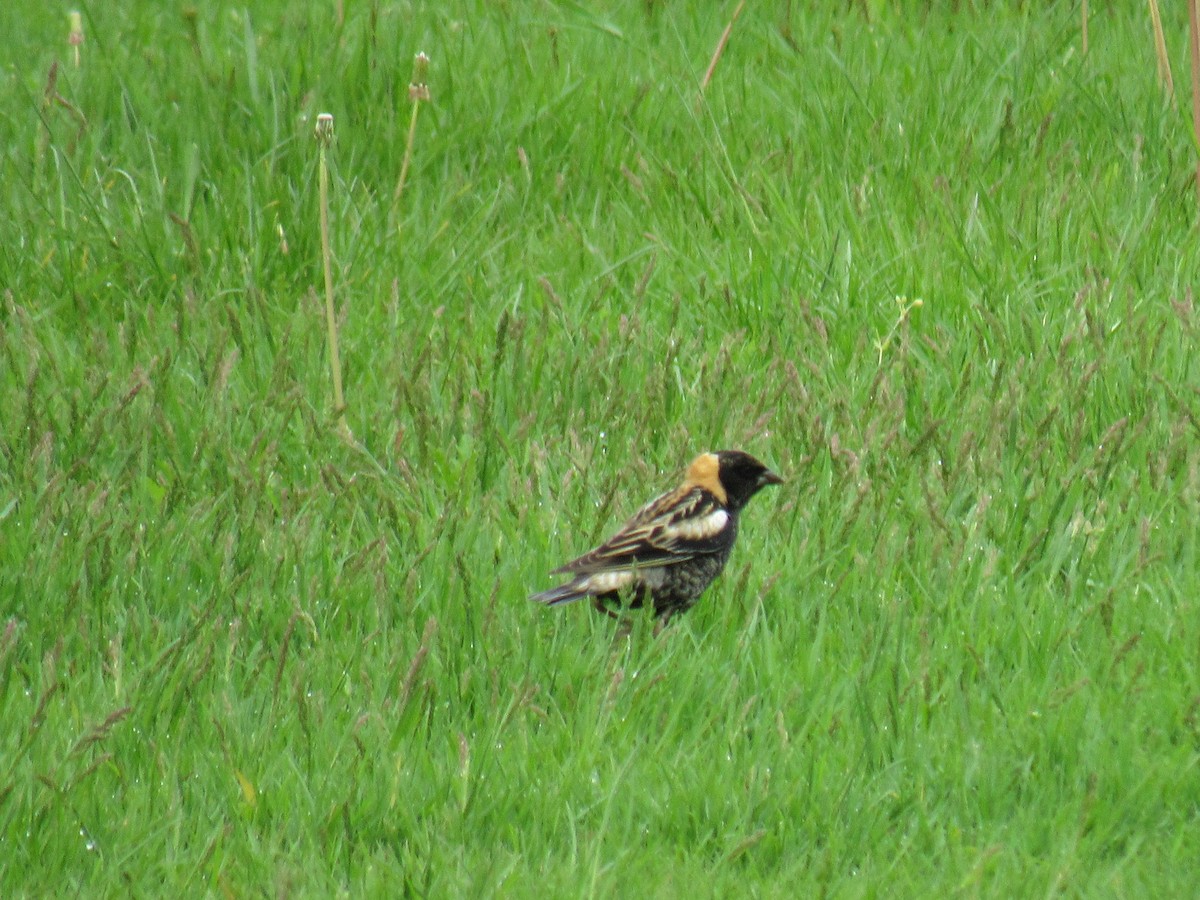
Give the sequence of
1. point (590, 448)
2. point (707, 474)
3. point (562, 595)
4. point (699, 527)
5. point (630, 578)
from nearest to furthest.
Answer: point (562, 595), point (630, 578), point (699, 527), point (707, 474), point (590, 448)

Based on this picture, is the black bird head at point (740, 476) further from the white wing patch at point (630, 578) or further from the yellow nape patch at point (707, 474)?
the white wing patch at point (630, 578)

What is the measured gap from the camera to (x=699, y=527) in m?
4.81

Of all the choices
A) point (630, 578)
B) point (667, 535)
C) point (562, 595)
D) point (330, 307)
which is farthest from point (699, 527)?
point (330, 307)

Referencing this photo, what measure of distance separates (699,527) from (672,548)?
143mm

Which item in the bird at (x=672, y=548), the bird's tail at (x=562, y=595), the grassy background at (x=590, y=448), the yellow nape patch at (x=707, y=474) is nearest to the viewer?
the grassy background at (x=590, y=448)

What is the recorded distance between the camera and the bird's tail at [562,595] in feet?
14.9

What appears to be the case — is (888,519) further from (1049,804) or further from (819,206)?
(819,206)

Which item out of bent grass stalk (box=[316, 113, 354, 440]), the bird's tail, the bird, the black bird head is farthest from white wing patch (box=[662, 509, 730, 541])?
bent grass stalk (box=[316, 113, 354, 440])

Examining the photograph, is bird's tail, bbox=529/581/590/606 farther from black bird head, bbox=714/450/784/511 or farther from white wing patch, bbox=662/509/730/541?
black bird head, bbox=714/450/784/511

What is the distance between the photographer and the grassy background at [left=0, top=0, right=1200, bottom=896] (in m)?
3.77

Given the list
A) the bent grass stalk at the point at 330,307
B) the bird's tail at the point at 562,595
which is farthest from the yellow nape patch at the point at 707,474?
the bent grass stalk at the point at 330,307

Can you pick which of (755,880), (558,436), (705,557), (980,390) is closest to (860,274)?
(980,390)

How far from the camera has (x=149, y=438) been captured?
5.38m

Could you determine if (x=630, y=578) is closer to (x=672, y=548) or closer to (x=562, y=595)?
(x=672, y=548)
